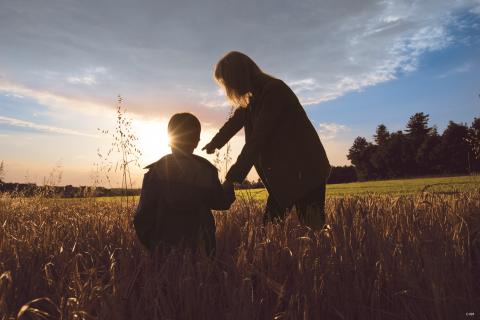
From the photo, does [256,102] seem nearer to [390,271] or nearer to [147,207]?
[147,207]

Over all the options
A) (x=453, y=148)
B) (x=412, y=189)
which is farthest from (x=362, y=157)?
(x=412, y=189)

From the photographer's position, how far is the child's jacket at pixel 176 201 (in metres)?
3.46

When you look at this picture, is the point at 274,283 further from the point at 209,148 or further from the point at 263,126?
the point at 209,148

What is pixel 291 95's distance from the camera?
14.6 feet

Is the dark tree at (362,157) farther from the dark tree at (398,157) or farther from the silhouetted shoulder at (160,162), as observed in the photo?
the silhouetted shoulder at (160,162)

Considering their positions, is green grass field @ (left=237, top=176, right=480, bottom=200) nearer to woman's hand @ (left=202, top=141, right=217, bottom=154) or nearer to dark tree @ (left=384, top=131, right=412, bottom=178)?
woman's hand @ (left=202, top=141, right=217, bottom=154)

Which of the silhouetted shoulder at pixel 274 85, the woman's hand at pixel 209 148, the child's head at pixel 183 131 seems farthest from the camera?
the woman's hand at pixel 209 148

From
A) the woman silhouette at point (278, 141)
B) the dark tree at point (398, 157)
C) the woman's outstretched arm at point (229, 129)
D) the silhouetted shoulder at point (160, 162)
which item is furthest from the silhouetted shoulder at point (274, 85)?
the dark tree at point (398, 157)

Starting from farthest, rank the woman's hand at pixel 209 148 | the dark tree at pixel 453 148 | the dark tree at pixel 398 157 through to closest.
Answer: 1. the dark tree at pixel 398 157
2. the dark tree at pixel 453 148
3. the woman's hand at pixel 209 148

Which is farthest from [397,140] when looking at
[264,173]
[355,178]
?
[264,173]

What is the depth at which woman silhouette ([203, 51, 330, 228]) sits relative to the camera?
4223mm

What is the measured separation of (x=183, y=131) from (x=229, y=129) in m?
1.78

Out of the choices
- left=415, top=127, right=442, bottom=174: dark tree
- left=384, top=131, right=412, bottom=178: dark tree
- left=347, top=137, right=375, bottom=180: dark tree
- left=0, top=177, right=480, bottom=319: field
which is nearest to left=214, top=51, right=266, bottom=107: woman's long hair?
left=0, top=177, right=480, bottom=319: field

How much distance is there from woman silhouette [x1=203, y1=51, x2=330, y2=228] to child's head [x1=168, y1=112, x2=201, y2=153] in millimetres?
773
